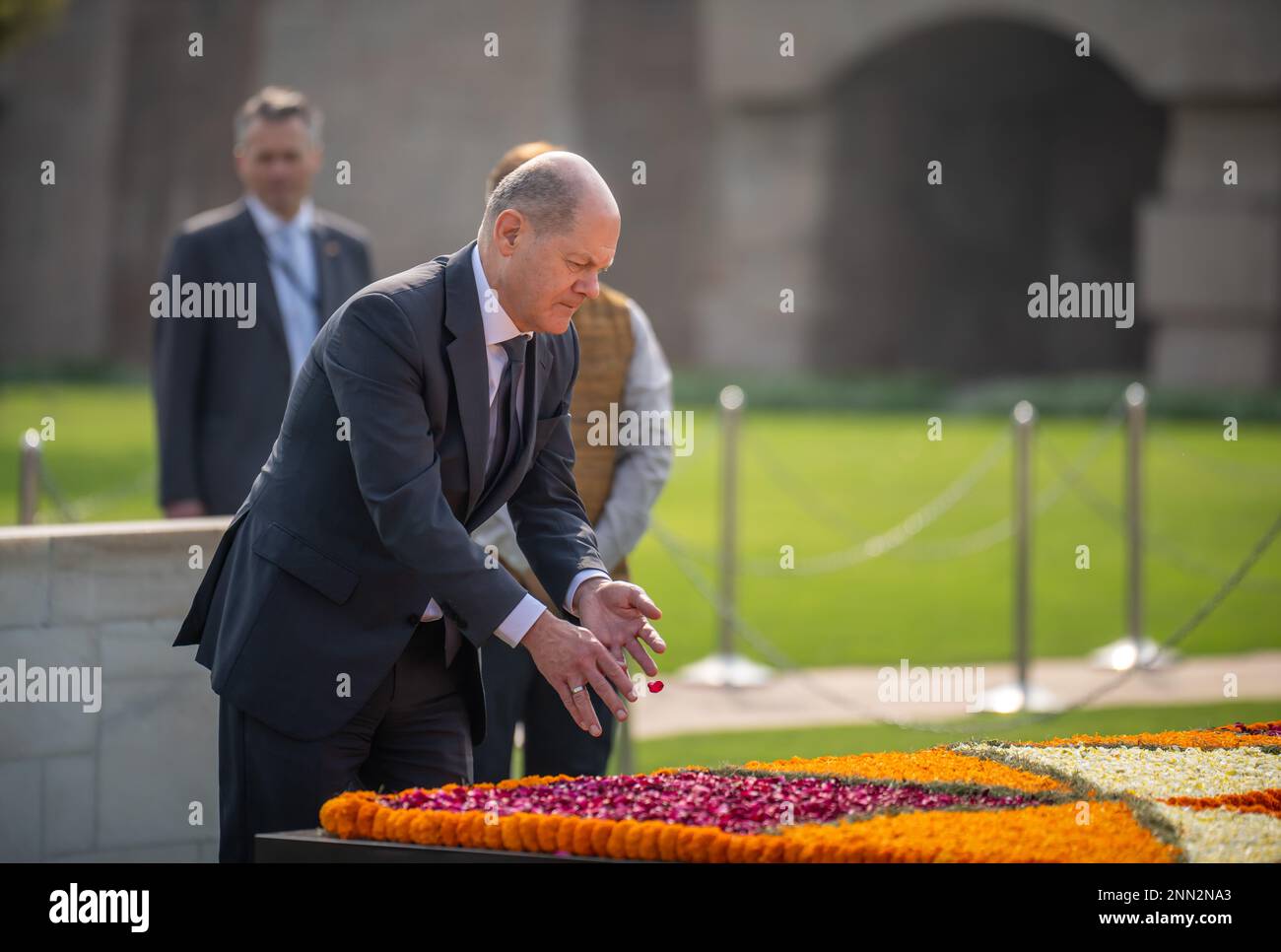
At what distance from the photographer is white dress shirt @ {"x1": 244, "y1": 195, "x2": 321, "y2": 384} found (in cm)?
672

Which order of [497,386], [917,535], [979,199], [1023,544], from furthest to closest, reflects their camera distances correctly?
[979,199] → [917,535] → [1023,544] → [497,386]

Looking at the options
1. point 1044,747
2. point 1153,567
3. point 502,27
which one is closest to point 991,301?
point 502,27

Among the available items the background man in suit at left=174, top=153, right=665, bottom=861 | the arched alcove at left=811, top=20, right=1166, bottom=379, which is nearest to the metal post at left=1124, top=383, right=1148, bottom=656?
the background man in suit at left=174, top=153, right=665, bottom=861

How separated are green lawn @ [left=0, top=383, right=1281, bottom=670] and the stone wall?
460cm

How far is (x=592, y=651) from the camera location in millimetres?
3455

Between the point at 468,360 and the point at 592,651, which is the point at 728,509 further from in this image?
the point at 592,651

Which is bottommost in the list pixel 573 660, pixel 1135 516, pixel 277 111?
pixel 573 660

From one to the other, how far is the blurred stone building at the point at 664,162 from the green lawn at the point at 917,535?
223 inches

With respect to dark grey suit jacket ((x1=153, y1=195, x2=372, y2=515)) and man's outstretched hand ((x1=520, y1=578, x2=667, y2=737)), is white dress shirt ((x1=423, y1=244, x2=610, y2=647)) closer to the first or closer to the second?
man's outstretched hand ((x1=520, y1=578, x2=667, y2=737))

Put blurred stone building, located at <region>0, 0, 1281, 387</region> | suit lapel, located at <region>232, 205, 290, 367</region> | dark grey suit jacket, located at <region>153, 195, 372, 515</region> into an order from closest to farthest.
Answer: dark grey suit jacket, located at <region>153, 195, 372, 515</region>, suit lapel, located at <region>232, 205, 290, 367</region>, blurred stone building, located at <region>0, 0, 1281, 387</region>

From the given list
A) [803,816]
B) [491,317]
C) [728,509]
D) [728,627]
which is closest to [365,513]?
[491,317]

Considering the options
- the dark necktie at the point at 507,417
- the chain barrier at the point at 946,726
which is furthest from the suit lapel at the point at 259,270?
the dark necktie at the point at 507,417

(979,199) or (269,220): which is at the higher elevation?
(979,199)

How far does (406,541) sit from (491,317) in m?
0.55
